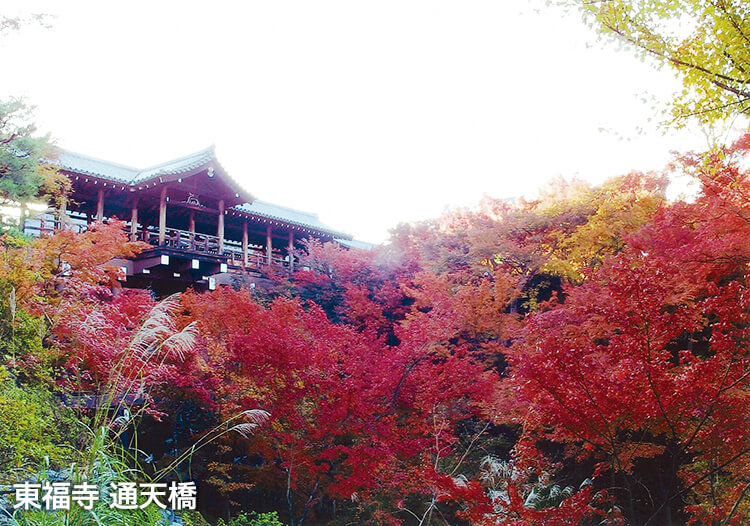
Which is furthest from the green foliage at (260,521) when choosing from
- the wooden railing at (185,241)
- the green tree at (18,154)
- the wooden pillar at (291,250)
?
the wooden pillar at (291,250)

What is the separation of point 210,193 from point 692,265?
13187 millimetres

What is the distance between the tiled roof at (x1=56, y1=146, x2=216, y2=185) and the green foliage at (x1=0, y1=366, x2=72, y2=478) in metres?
9.64

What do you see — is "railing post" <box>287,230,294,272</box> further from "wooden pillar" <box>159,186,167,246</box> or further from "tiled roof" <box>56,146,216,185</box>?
"wooden pillar" <box>159,186,167,246</box>

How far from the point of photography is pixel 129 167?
18562 millimetres

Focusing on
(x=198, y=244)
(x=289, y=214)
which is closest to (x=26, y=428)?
(x=198, y=244)

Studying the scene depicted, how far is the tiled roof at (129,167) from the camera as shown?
15.5 metres

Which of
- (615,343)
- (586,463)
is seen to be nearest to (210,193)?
(586,463)

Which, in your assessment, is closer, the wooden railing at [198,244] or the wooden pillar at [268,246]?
the wooden railing at [198,244]

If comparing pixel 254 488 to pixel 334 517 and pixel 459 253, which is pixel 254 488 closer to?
pixel 334 517

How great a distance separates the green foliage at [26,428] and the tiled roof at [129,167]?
9644mm

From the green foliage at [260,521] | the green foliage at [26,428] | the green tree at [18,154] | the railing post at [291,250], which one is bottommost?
the green foliage at [260,521]

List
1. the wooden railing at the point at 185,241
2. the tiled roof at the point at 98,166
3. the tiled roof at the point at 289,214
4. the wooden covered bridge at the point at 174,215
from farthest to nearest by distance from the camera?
the tiled roof at the point at 289,214 < the tiled roof at the point at 98,166 < the wooden covered bridge at the point at 174,215 < the wooden railing at the point at 185,241

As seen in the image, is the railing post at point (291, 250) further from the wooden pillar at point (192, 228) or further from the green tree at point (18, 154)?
the green tree at point (18, 154)

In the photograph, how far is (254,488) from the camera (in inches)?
323
